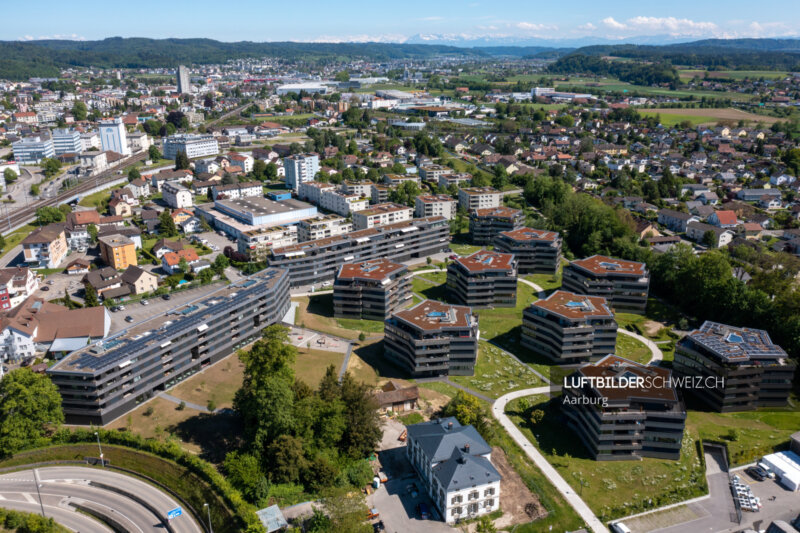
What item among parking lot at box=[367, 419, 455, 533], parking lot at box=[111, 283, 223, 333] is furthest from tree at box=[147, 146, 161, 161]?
parking lot at box=[367, 419, 455, 533]

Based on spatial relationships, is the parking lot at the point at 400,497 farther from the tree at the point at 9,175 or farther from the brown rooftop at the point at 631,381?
the tree at the point at 9,175

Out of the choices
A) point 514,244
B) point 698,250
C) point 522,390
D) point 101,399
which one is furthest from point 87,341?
point 698,250

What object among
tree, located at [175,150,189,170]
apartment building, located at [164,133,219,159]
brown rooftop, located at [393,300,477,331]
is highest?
apartment building, located at [164,133,219,159]

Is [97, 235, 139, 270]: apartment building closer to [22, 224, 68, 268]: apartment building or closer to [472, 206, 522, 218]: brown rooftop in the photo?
[22, 224, 68, 268]: apartment building

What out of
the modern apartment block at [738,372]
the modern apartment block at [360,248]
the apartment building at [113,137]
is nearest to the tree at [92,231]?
the modern apartment block at [360,248]

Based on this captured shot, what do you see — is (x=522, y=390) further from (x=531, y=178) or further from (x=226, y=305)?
(x=531, y=178)

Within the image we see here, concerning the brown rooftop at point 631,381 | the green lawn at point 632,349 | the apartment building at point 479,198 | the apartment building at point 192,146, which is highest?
the apartment building at point 192,146

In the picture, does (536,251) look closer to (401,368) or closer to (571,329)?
(571,329)
